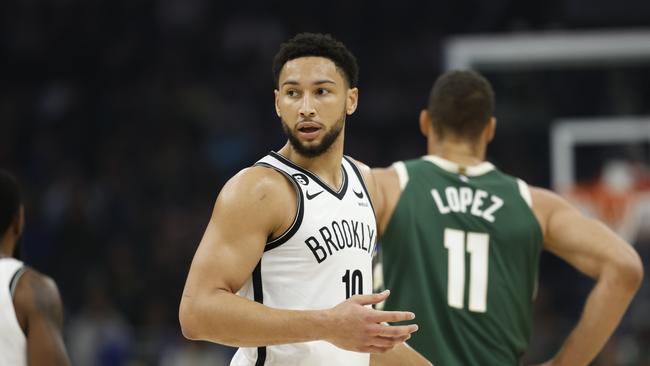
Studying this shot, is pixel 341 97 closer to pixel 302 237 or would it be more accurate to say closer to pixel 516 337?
pixel 302 237

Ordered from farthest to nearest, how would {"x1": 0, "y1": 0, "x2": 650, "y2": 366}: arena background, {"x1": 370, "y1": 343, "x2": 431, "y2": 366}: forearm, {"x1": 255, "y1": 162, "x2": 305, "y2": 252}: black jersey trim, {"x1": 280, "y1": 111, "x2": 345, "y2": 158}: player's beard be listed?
{"x1": 0, "y1": 0, "x2": 650, "y2": 366}: arena background → {"x1": 370, "y1": 343, "x2": 431, "y2": 366}: forearm → {"x1": 280, "y1": 111, "x2": 345, "y2": 158}: player's beard → {"x1": 255, "y1": 162, "x2": 305, "y2": 252}: black jersey trim

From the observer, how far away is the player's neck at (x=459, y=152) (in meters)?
4.71

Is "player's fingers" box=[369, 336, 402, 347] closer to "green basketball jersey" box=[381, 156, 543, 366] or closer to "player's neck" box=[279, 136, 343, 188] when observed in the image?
"player's neck" box=[279, 136, 343, 188]

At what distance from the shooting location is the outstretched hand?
2988 mm

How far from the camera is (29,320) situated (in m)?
4.00

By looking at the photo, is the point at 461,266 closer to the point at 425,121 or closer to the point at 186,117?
the point at 425,121

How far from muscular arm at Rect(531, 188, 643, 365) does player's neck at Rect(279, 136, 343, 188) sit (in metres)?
1.32

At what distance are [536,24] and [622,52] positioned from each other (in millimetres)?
1352

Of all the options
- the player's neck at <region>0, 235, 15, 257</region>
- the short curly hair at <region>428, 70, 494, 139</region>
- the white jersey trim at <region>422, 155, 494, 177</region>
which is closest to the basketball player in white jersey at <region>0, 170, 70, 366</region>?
the player's neck at <region>0, 235, 15, 257</region>

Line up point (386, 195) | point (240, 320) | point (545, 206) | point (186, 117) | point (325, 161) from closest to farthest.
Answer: point (240, 320), point (325, 161), point (386, 195), point (545, 206), point (186, 117)

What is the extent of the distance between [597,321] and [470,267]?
59cm

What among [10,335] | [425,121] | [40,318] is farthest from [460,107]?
[10,335]

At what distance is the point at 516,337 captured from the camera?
15.0 ft

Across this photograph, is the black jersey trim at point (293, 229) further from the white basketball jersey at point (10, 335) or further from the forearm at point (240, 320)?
the white basketball jersey at point (10, 335)
